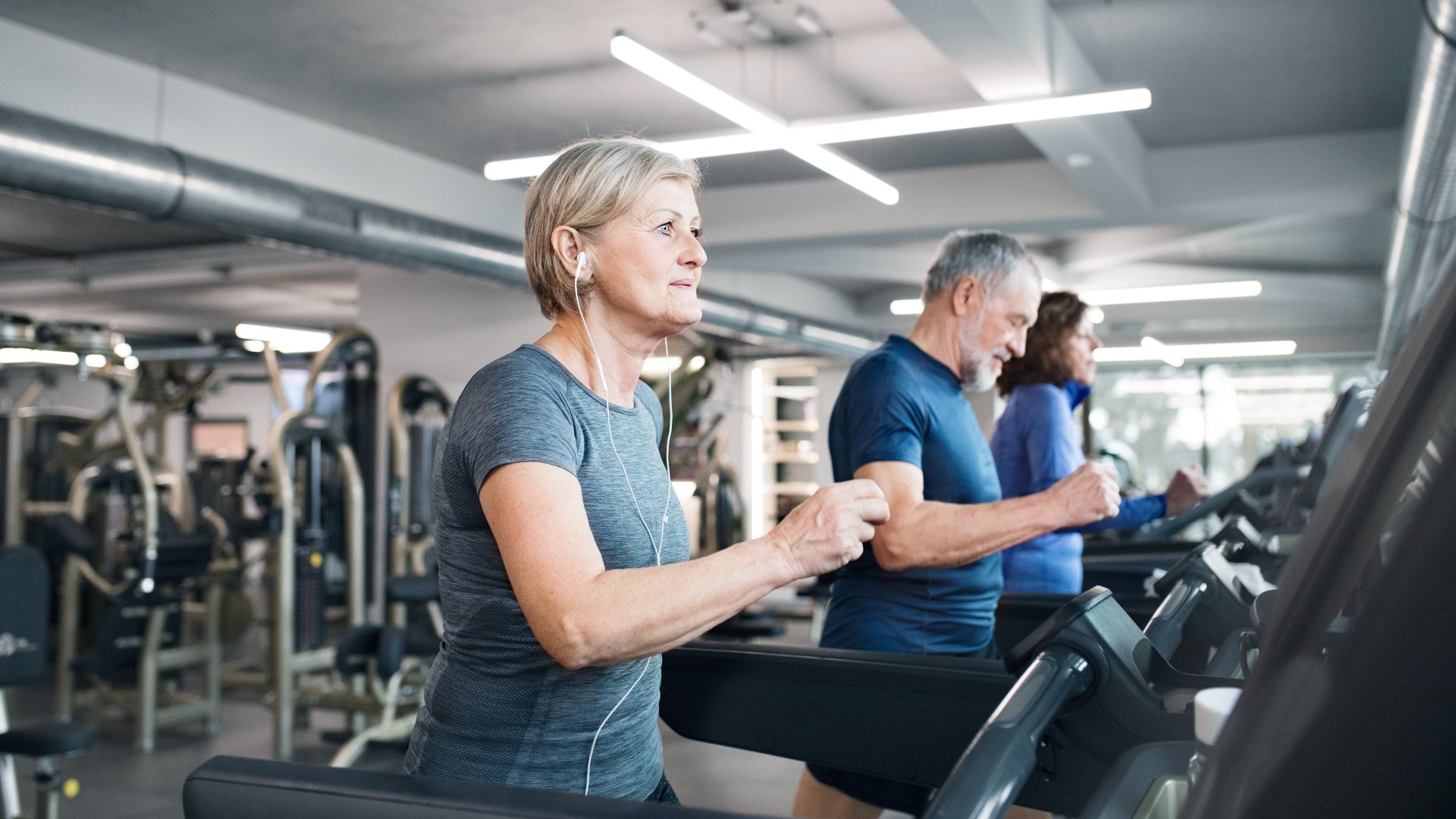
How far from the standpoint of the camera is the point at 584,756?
1114 millimetres

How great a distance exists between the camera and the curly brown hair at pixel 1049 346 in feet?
8.59

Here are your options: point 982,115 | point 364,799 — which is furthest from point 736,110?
point 364,799

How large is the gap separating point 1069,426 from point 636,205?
1.60 m

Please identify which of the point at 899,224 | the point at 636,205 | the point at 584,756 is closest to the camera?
the point at 584,756

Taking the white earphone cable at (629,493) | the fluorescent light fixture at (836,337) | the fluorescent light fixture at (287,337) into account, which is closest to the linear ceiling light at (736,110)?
the white earphone cable at (629,493)

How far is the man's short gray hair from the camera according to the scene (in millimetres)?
2012

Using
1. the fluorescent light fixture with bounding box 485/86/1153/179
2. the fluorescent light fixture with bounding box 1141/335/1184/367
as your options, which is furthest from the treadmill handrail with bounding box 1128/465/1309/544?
the fluorescent light fixture with bounding box 1141/335/1184/367

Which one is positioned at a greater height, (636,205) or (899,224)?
(899,224)

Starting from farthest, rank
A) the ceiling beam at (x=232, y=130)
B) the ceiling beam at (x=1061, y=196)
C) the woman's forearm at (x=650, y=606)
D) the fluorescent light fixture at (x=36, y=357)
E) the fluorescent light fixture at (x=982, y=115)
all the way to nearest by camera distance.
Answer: the fluorescent light fixture at (x=36, y=357), the ceiling beam at (x=1061, y=196), the ceiling beam at (x=232, y=130), the fluorescent light fixture at (x=982, y=115), the woman's forearm at (x=650, y=606)

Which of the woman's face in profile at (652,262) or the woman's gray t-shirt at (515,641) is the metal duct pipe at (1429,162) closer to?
the woman's face in profile at (652,262)

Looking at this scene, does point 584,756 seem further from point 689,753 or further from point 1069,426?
point 689,753

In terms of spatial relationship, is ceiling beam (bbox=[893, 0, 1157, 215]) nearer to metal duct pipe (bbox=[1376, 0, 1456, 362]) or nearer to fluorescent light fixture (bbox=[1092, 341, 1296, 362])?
metal duct pipe (bbox=[1376, 0, 1456, 362])

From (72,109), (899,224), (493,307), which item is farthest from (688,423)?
(72,109)

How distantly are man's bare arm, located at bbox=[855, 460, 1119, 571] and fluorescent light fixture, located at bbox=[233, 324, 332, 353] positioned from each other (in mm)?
9409
